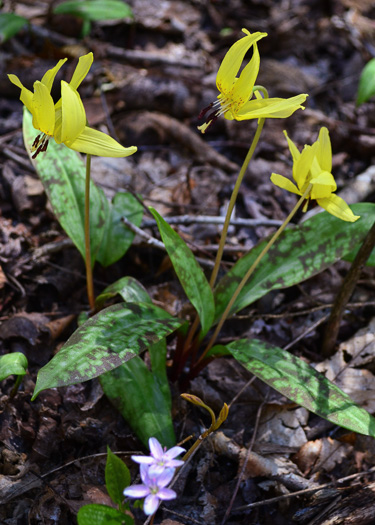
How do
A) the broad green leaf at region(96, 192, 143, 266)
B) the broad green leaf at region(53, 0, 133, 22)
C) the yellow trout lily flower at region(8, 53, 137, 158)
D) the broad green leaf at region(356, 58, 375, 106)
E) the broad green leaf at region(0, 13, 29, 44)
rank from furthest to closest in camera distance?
the broad green leaf at region(53, 0, 133, 22) < the broad green leaf at region(0, 13, 29, 44) < the broad green leaf at region(356, 58, 375, 106) < the broad green leaf at region(96, 192, 143, 266) < the yellow trout lily flower at region(8, 53, 137, 158)

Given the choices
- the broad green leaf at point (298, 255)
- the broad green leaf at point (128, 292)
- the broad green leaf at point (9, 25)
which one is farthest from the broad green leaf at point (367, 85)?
the broad green leaf at point (9, 25)

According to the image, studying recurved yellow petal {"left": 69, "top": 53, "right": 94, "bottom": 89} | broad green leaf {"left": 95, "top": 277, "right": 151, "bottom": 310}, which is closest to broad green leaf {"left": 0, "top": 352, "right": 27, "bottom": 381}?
broad green leaf {"left": 95, "top": 277, "right": 151, "bottom": 310}

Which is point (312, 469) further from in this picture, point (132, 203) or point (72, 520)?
point (132, 203)

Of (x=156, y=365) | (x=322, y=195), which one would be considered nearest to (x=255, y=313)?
(x=156, y=365)

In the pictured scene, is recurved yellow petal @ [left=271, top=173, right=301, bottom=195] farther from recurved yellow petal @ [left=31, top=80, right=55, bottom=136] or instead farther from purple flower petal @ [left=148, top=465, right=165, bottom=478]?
purple flower petal @ [left=148, top=465, right=165, bottom=478]

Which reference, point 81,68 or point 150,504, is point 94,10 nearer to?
Answer: point 81,68

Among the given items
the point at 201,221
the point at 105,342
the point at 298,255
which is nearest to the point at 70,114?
the point at 105,342
